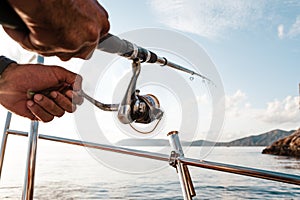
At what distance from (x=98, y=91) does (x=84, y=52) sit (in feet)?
0.96

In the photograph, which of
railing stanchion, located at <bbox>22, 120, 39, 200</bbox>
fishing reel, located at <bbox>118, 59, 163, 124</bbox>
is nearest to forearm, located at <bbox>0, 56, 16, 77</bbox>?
fishing reel, located at <bbox>118, 59, 163, 124</bbox>

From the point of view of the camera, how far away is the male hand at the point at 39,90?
0.84 metres

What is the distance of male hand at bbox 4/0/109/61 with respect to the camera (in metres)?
0.39

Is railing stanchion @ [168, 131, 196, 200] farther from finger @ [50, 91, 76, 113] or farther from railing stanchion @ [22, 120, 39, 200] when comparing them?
railing stanchion @ [22, 120, 39, 200]

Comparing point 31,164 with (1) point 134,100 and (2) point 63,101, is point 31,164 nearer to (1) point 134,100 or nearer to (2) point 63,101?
(2) point 63,101

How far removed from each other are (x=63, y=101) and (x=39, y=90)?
0.10 meters

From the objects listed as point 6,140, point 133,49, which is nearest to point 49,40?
point 133,49

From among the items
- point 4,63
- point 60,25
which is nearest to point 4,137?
point 4,63

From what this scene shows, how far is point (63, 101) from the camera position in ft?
2.74

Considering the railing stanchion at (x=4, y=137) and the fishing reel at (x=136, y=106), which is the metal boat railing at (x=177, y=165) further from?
the fishing reel at (x=136, y=106)

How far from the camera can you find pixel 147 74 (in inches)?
33.2

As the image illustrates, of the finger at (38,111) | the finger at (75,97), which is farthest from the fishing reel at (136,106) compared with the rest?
the finger at (38,111)

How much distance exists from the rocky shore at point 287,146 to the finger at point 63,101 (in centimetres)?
3567

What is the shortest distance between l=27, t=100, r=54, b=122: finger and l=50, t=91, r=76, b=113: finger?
58mm
